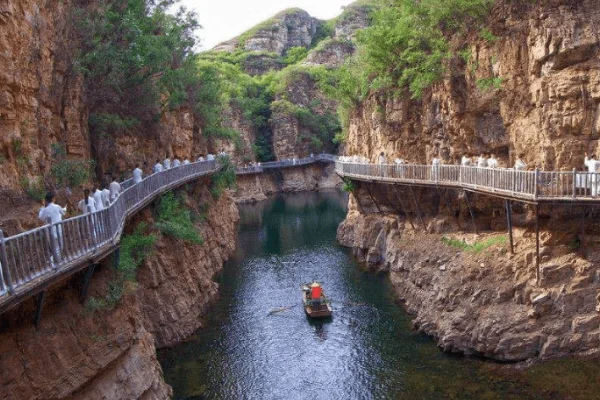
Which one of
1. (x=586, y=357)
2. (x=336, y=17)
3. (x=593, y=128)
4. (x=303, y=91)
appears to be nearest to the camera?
(x=586, y=357)

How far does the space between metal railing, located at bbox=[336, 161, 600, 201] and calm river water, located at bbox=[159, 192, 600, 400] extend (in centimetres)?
623

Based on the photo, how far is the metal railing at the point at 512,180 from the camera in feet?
59.5

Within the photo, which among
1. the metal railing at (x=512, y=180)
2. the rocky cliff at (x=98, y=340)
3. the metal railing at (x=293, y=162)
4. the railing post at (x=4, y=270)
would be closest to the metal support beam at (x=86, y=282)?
the rocky cliff at (x=98, y=340)

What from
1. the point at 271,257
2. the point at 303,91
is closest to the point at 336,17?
the point at 303,91

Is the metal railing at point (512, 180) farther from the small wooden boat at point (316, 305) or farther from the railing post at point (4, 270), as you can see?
the railing post at point (4, 270)

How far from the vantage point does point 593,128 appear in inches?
776

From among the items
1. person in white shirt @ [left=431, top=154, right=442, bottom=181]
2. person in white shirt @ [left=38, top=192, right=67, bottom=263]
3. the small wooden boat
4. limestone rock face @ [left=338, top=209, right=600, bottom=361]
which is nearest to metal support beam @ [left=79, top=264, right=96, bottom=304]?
person in white shirt @ [left=38, top=192, right=67, bottom=263]

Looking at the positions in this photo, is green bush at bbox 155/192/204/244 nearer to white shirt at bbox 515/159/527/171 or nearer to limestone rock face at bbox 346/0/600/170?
limestone rock face at bbox 346/0/600/170

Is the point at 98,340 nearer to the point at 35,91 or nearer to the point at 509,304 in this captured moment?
the point at 35,91

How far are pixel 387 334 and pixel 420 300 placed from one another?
302 cm

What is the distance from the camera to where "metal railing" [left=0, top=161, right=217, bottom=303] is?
32.1ft

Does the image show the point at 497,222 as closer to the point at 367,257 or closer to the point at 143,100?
the point at 367,257

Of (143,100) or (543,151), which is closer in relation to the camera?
(543,151)

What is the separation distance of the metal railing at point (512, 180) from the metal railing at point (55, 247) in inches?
589
